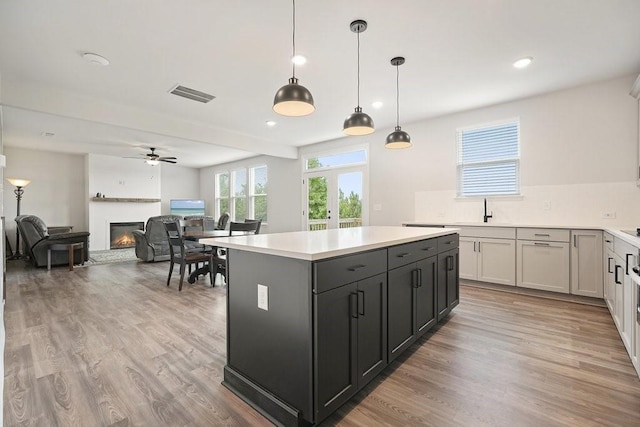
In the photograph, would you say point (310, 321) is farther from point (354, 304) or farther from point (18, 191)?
point (18, 191)

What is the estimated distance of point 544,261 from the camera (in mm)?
3699

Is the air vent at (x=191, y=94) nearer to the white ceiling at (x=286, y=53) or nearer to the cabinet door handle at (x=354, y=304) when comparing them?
the white ceiling at (x=286, y=53)

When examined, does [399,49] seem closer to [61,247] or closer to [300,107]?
[300,107]

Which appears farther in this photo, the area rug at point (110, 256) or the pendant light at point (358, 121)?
the area rug at point (110, 256)

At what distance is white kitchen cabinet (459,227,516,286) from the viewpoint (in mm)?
3938

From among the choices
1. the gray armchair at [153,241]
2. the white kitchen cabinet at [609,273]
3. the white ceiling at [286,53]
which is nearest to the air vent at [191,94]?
the white ceiling at [286,53]

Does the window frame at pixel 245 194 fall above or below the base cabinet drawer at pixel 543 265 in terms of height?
above

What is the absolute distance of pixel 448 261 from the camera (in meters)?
2.95

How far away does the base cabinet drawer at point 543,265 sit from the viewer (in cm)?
358

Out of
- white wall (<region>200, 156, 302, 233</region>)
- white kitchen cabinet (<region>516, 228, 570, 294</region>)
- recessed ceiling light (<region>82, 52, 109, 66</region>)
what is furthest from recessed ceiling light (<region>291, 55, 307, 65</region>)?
white wall (<region>200, 156, 302, 233</region>)

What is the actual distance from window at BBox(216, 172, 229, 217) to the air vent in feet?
19.0

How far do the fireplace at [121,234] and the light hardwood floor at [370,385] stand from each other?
556cm

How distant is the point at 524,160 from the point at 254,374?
14.9 ft

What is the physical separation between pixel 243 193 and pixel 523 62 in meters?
7.61
